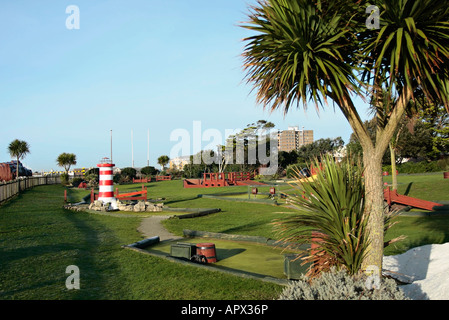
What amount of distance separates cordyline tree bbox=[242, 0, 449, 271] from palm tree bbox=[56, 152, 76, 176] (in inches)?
3023

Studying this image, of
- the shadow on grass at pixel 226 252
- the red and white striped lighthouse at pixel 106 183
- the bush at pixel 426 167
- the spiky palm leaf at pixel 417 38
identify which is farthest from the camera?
the bush at pixel 426 167

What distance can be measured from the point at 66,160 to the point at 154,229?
228ft

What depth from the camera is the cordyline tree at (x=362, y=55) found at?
14.5ft

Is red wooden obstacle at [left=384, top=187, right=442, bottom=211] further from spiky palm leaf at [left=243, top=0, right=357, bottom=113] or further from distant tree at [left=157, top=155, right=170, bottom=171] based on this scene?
distant tree at [left=157, top=155, right=170, bottom=171]

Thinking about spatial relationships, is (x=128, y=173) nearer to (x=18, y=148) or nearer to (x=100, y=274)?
(x=18, y=148)

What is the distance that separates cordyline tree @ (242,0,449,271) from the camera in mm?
4418

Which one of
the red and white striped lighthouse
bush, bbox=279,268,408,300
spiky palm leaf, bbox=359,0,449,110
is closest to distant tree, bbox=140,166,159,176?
the red and white striped lighthouse

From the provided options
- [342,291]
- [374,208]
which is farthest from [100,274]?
[374,208]

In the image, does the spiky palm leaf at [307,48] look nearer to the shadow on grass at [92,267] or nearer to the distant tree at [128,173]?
the shadow on grass at [92,267]

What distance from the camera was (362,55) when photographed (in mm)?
5047

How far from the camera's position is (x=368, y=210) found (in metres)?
4.77

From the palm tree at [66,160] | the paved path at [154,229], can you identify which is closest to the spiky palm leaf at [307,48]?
the paved path at [154,229]

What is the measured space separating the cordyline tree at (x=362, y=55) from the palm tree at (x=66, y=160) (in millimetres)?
76783
